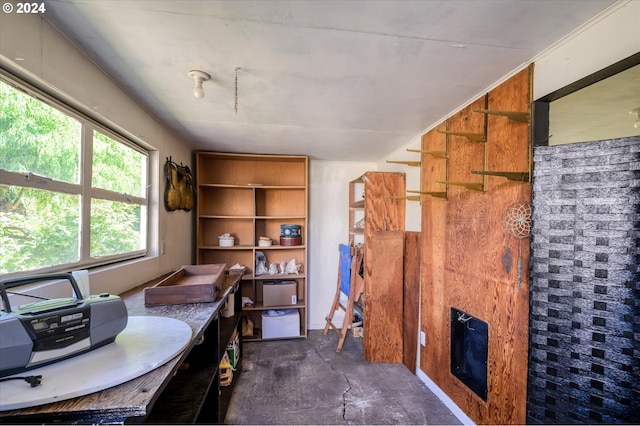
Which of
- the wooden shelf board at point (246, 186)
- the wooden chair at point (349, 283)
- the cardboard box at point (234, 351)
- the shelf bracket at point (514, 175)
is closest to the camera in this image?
the shelf bracket at point (514, 175)

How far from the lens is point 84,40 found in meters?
1.19

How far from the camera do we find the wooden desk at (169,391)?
0.60 m

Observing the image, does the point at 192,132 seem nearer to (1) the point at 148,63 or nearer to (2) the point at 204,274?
(1) the point at 148,63

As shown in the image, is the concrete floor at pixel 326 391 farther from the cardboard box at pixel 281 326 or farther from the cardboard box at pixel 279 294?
the cardboard box at pixel 279 294

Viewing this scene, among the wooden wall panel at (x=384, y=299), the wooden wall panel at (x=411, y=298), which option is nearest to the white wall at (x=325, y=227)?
the wooden wall panel at (x=384, y=299)

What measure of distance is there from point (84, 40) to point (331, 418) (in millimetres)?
2610

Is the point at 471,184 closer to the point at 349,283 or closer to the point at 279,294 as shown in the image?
the point at 349,283

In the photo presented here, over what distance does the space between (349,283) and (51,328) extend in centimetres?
266

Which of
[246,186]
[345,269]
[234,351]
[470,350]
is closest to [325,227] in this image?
[345,269]

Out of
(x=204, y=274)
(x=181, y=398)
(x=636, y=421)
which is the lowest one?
(x=181, y=398)

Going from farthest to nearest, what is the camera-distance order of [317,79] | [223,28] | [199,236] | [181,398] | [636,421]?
[199,236], [317,79], [181,398], [223,28], [636,421]

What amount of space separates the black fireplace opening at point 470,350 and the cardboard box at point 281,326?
5.84 ft

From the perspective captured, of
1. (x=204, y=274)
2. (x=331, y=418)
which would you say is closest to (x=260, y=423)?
(x=331, y=418)

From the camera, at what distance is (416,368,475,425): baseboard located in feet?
5.99
